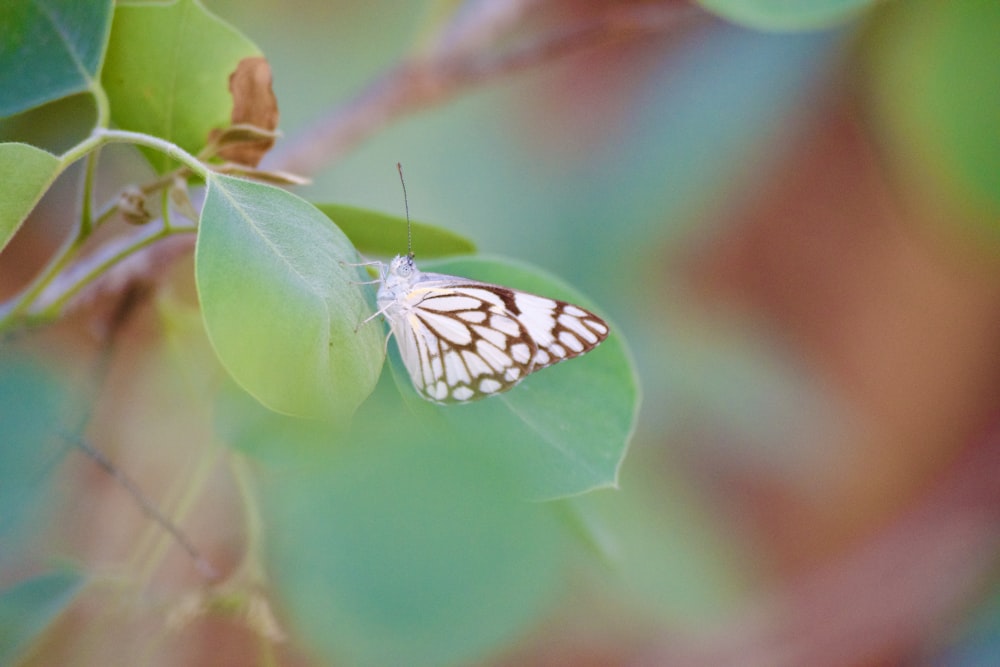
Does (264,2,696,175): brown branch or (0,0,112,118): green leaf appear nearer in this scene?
(0,0,112,118): green leaf

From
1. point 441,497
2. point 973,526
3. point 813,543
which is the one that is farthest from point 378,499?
point 973,526

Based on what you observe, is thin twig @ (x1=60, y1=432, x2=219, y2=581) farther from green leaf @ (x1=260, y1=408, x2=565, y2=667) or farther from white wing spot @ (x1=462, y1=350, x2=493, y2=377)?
white wing spot @ (x1=462, y1=350, x2=493, y2=377)

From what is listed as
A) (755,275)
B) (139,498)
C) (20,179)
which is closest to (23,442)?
(139,498)

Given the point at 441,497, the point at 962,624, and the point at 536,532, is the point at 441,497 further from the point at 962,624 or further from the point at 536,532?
the point at 962,624

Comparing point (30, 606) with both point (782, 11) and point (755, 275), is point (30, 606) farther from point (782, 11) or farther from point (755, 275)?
point (755, 275)

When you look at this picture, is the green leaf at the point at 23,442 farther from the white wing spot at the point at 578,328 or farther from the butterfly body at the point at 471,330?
the white wing spot at the point at 578,328

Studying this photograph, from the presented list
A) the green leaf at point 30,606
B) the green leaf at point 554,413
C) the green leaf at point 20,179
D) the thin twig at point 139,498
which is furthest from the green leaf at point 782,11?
the green leaf at point 30,606

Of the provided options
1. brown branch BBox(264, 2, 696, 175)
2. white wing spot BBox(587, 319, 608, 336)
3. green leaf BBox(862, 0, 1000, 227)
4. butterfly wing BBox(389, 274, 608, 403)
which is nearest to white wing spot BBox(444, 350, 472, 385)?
butterfly wing BBox(389, 274, 608, 403)
